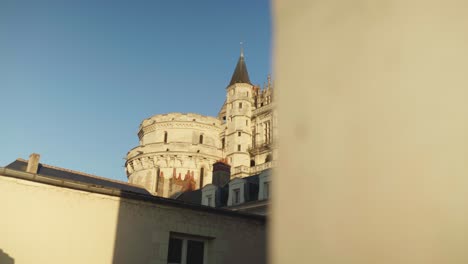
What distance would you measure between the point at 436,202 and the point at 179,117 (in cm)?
4772

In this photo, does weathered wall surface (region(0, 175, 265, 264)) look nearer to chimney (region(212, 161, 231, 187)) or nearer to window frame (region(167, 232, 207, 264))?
window frame (region(167, 232, 207, 264))

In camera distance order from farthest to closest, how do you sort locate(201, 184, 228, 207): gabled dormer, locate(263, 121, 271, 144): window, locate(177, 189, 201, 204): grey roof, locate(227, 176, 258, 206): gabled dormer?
locate(263, 121, 271, 144): window, locate(177, 189, 201, 204): grey roof, locate(201, 184, 228, 207): gabled dormer, locate(227, 176, 258, 206): gabled dormer

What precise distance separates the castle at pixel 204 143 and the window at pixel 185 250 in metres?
34.0

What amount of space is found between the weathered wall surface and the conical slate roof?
44.4m

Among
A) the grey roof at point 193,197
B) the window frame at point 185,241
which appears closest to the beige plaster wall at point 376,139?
the window frame at point 185,241

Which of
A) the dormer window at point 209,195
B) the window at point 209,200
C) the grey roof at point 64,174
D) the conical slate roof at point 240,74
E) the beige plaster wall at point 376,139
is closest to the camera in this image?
the beige plaster wall at point 376,139

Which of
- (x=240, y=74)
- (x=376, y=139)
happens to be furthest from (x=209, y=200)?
(x=240, y=74)

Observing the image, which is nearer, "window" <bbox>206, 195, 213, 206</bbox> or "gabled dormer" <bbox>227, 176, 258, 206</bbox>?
"gabled dormer" <bbox>227, 176, 258, 206</bbox>

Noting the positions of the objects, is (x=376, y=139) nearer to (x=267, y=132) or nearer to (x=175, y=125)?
(x=267, y=132)

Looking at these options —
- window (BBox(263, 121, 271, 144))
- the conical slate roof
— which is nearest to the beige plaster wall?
window (BBox(263, 121, 271, 144))

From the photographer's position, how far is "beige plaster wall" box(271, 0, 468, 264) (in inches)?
45.4

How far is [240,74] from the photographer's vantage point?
5291 centimetres

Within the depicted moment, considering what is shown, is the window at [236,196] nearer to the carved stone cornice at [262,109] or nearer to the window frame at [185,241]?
the window frame at [185,241]

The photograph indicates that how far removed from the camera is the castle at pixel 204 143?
45.0m
